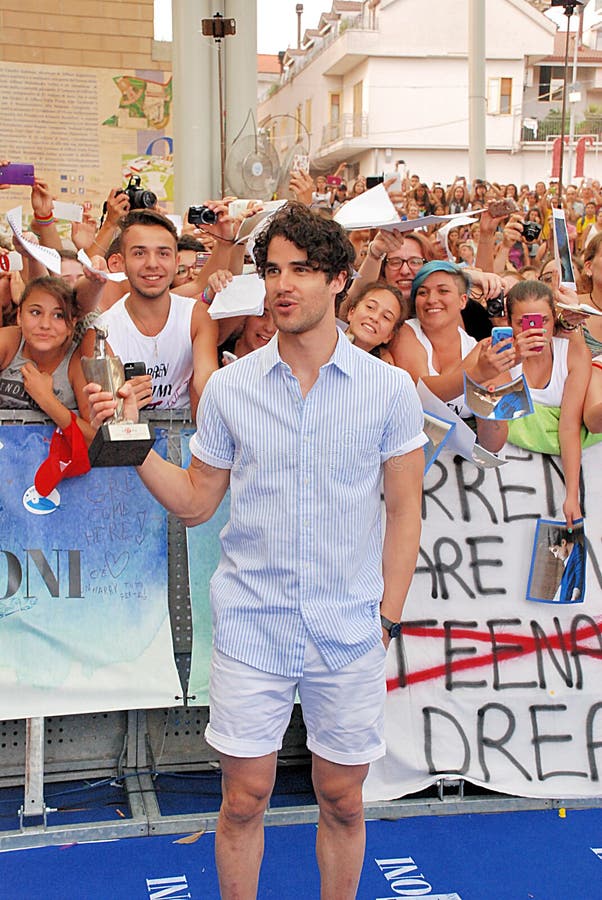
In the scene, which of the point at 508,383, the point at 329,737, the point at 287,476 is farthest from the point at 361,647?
the point at 508,383

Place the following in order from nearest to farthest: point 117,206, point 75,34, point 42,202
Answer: point 42,202, point 117,206, point 75,34

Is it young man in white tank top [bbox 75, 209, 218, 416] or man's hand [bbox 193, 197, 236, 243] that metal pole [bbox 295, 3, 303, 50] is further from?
young man in white tank top [bbox 75, 209, 218, 416]

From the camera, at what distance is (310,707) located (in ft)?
10.00

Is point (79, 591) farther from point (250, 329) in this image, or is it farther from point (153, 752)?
point (250, 329)

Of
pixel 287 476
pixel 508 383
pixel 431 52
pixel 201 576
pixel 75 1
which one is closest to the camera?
pixel 287 476

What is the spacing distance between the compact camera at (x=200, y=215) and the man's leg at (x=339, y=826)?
7.89 feet

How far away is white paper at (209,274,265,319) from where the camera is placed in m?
4.41

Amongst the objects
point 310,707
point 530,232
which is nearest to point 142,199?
point 530,232

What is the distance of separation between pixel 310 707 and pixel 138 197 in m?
2.89

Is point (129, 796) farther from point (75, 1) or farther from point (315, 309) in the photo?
point (75, 1)

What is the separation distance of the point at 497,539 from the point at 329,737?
1.66 meters

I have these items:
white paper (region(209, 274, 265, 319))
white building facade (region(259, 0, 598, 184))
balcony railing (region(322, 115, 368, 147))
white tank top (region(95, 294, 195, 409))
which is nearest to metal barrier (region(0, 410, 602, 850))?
white tank top (region(95, 294, 195, 409))

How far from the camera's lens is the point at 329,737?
3020mm

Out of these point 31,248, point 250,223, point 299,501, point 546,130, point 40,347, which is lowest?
point 299,501
